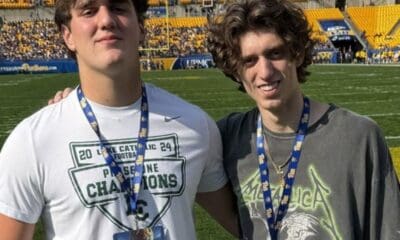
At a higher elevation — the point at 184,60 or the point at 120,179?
the point at 120,179

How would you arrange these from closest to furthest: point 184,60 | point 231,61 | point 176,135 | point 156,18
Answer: point 176,135 → point 231,61 → point 184,60 → point 156,18

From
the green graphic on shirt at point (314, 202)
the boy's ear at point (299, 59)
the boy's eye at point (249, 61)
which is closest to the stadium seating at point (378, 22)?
the boy's ear at point (299, 59)

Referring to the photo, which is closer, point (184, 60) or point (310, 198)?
point (310, 198)

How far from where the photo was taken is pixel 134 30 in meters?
1.99

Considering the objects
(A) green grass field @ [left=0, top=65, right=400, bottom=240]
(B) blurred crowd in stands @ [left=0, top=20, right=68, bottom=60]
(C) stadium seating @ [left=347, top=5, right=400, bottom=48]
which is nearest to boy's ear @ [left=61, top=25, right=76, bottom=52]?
(A) green grass field @ [left=0, top=65, right=400, bottom=240]

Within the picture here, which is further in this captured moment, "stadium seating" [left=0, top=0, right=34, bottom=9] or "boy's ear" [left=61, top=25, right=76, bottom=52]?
"stadium seating" [left=0, top=0, right=34, bottom=9]

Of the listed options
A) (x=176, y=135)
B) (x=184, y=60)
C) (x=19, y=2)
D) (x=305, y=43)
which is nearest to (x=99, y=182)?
(x=176, y=135)

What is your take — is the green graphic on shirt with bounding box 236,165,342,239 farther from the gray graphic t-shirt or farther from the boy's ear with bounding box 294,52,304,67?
the boy's ear with bounding box 294,52,304,67

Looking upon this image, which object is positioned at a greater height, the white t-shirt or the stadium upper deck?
the white t-shirt

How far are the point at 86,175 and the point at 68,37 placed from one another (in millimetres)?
450

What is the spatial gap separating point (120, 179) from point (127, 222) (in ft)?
0.43

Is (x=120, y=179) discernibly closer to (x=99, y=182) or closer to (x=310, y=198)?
(x=99, y=182)

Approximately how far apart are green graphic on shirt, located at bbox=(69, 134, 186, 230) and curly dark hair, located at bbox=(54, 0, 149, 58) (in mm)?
390

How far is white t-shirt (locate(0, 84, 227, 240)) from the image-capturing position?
1905 millimetres
